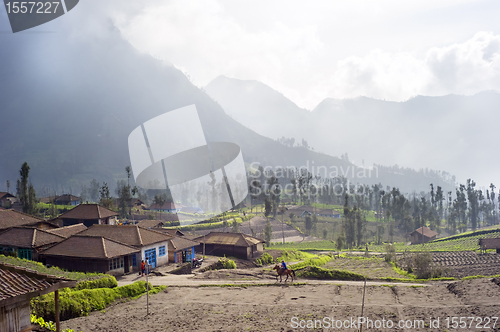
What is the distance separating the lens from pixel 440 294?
2444 centimetres

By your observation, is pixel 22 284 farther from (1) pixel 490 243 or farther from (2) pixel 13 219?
(1) pixel 490 243

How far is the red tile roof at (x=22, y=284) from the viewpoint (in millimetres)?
10102

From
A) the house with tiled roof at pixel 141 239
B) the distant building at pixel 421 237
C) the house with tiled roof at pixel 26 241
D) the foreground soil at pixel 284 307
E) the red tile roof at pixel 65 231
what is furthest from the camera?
the distant building at pixel 421 237

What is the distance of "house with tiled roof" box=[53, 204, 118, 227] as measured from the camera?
168 feet

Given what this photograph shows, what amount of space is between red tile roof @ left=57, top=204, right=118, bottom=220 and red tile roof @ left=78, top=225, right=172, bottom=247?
14585 millimetres

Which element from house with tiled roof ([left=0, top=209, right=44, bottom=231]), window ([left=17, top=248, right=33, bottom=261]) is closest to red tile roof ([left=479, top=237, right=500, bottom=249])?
window ([left=17, top=248, right=33, bottom=261])

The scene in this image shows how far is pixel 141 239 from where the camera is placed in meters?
35.4

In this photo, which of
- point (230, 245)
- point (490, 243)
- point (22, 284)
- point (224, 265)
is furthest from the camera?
point (490, 243)

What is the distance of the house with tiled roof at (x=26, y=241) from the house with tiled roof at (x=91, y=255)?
198cm

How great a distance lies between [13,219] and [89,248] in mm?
16887

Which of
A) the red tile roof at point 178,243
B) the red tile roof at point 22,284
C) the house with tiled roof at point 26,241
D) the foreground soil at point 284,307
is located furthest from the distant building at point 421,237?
the red tile roof at point 22,284

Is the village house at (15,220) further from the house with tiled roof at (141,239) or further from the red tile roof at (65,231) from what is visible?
the house with tiled roof at (141,239)

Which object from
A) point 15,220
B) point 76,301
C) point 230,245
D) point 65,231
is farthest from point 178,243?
point 76,301

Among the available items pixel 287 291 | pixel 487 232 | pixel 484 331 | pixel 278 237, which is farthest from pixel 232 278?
pixel 487 232
